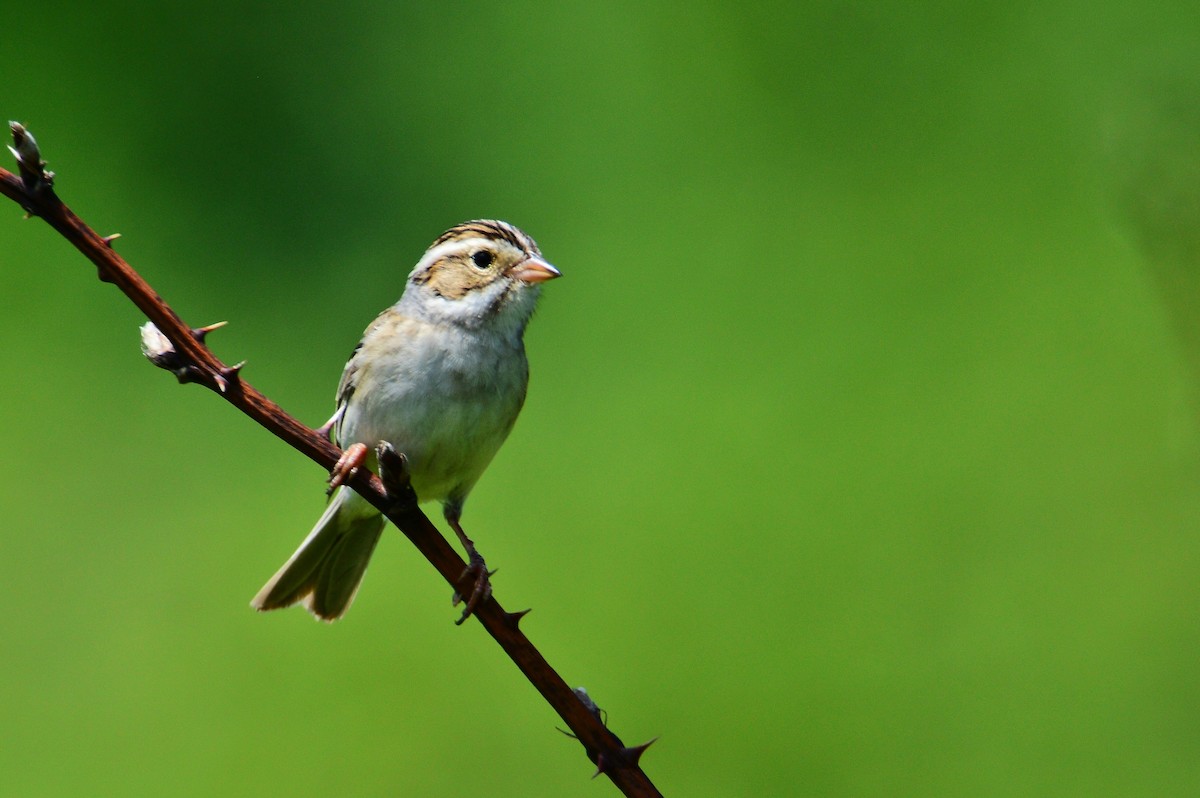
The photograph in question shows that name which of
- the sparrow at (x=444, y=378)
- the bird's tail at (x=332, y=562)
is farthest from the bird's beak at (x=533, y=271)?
the bird's tail at (x=332, y=562)

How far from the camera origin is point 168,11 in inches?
225

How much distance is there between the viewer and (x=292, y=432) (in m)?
1.72

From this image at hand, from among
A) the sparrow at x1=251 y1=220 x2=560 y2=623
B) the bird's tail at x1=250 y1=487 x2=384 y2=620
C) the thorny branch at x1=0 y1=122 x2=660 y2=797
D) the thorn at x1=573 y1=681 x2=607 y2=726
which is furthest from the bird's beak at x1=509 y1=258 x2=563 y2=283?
the thorn at x1=573 y1=681 x2=607 y2=726

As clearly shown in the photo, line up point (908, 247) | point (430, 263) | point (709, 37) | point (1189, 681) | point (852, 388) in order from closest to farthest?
point (430, 263) → point (1189, 681) → point (852, 388) → point (908, 247) → point (709, 37)

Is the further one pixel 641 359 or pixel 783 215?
pixel 783 215

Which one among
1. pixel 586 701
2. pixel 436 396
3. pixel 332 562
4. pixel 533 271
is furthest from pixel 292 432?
pixel 332 562

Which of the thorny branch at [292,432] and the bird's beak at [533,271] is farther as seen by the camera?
the bird's beak at [533,271]

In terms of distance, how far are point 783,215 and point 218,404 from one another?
2326 mm

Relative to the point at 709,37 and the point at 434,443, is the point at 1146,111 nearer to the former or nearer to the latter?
the point at 434,443

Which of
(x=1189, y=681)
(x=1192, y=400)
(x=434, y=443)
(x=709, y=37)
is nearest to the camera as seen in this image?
(x=1192, y=400)

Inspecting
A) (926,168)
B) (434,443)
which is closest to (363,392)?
(434,443)

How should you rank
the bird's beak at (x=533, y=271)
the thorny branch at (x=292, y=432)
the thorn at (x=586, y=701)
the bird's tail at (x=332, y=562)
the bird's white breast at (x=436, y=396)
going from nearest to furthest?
1. the thorny branch at (x=292, y=432)
2. the thorn at (x=586, y=701)
3. the bird's white breast at (x=436, y=396)
4. the bird's beak at (x=533, y=271)
5. the bird's tail at (x=332, y=562)

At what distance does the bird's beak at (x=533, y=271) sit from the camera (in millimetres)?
2984

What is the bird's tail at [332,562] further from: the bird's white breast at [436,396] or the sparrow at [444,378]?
the bird's white breast at [436,396]
